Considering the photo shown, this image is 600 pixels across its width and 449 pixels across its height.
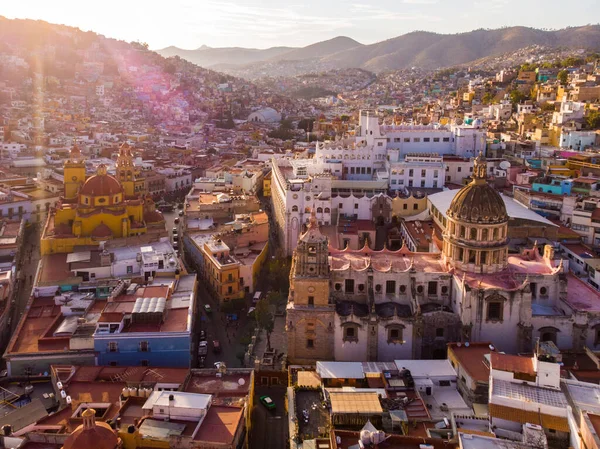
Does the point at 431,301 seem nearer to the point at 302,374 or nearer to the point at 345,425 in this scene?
the point at 302,374

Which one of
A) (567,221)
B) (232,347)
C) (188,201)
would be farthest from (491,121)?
(232,347)

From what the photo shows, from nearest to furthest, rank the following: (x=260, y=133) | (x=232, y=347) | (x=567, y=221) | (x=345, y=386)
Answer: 1. (x=345, y=386)
2. (x=232, y=347)
3. (x=567, y=221)
4. (x=260, y=133)

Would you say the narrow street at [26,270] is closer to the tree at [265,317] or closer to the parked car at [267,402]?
the tree at [265,317]

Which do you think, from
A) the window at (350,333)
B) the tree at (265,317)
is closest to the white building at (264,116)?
the tree at (265,317)

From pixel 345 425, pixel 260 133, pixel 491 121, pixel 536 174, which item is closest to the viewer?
pixel 345 425

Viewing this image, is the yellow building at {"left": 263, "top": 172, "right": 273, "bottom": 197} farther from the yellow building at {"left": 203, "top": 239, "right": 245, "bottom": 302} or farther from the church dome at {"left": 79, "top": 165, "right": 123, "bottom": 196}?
the yellow building at {"left": 203, "top": 239, "right": 245, "bottom": 302}

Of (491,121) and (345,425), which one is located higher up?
(491,121)

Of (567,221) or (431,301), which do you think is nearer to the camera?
(431,301)
